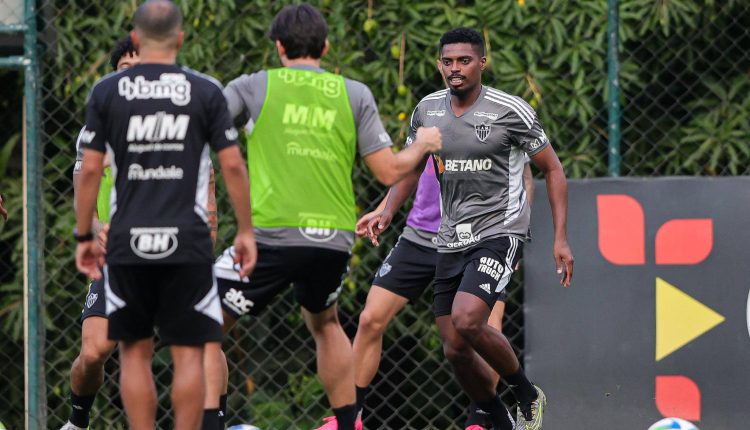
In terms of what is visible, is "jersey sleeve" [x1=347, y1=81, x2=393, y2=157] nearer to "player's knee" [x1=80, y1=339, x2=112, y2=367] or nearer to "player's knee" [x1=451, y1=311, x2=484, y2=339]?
"player's knee" [x1=451, y1=311, x2=484, y2=339]

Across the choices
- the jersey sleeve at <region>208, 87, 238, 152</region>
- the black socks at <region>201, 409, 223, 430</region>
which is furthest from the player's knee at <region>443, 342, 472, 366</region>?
the jersey sleeve at <region>208, 87, 238, 152</region>

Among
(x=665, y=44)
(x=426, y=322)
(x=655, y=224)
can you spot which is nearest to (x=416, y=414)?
(x=426, y=322)

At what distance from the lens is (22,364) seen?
28.9 feet

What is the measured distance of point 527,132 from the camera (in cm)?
670

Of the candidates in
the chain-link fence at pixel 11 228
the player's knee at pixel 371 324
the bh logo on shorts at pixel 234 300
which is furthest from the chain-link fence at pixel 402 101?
the bh logo on shorts at pixel 234 300

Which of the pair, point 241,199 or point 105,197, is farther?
point 105,197

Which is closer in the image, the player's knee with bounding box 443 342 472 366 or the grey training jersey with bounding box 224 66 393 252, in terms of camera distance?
the grey training jersey with bounding box 224 66 393 252

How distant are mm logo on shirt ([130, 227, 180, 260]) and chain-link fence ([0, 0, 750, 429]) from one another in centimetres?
313

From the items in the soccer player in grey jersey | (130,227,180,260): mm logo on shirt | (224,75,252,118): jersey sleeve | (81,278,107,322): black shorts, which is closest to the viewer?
(130,227,180,260): mm logo on shirt

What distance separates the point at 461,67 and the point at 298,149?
5.54ft

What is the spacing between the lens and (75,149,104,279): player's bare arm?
4973 millimetres

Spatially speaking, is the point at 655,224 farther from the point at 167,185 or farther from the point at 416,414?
the point at 167,185

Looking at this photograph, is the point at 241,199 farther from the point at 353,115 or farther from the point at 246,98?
the point at 353,115

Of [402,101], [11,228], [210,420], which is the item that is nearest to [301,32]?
[210,420]
